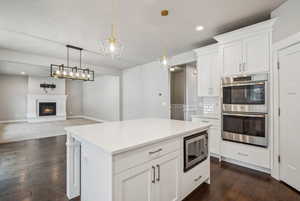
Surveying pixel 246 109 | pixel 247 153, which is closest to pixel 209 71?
pixel 246 109

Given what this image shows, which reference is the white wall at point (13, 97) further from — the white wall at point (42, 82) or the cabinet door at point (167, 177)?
the cabinet door at point (167, 177)

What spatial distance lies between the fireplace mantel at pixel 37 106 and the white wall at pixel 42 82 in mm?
262

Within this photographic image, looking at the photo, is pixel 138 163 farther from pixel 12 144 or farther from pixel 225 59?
pixel 12 144

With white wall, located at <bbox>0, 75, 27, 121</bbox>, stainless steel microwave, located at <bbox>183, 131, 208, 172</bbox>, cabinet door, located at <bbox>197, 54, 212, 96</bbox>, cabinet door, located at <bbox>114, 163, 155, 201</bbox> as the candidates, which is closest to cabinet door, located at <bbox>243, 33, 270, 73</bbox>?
cabinet door, located at <bbox>197, 54, 212, 96</bbox>

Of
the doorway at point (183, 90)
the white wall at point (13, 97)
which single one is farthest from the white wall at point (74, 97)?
the doorway at point (183, 90)

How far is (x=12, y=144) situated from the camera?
13.4ft

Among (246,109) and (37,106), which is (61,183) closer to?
(246,109)

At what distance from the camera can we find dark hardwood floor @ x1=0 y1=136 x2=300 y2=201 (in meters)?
1.86

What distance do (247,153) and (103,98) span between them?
715cm

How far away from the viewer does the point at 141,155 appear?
1.24 meters

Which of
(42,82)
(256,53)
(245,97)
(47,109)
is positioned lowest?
(47,109)

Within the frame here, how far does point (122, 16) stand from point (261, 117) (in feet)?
9.84

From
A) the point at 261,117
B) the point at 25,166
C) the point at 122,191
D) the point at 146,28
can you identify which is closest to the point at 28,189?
the point at 25,166

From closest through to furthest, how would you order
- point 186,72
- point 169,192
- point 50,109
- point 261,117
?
point 169,192, point 261,117, point 186,72, point 50,109
